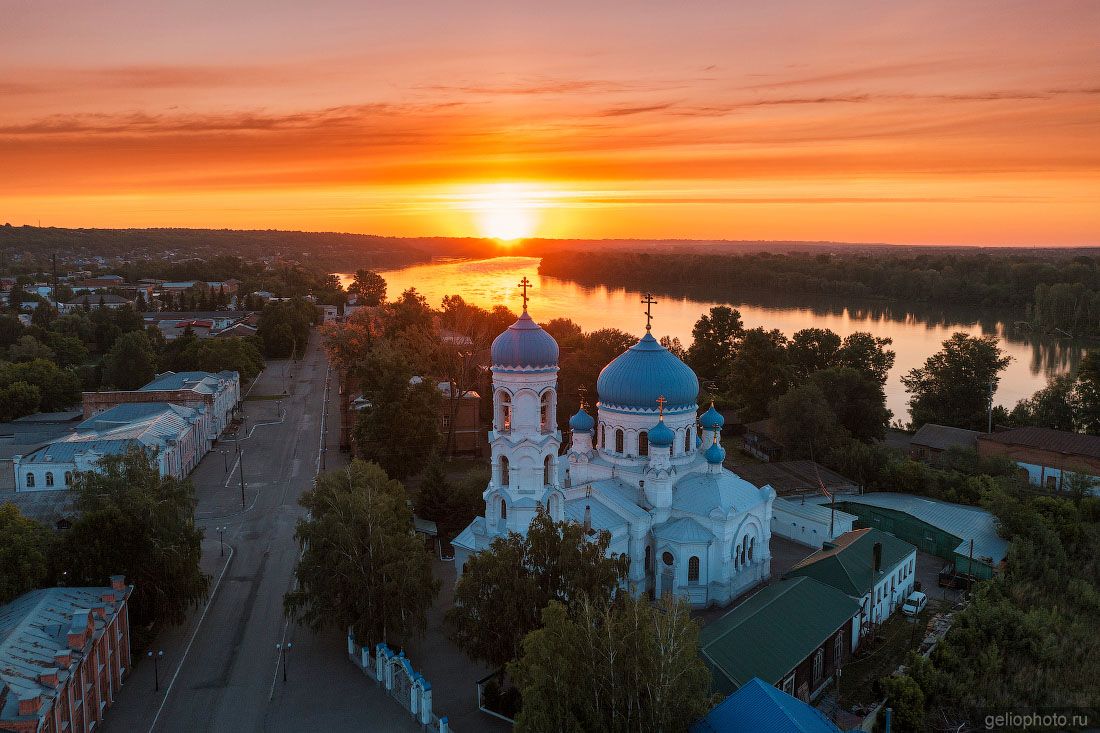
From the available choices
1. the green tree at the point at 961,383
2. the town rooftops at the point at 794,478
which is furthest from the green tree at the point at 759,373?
the town rooftops at the point at 794,478

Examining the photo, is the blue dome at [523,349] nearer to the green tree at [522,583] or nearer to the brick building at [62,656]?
the green tree at [522,583]

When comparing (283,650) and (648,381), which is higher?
(648,381)

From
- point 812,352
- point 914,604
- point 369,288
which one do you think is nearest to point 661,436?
point 914,604

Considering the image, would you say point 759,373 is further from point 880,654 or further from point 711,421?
point 880,654

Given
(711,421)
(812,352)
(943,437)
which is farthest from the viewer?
(812,352)

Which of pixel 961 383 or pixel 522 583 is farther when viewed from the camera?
pixel 961 383

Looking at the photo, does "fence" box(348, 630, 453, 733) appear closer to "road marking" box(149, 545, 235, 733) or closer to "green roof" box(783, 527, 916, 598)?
"road marking" box(149, 545, 235, 733)
